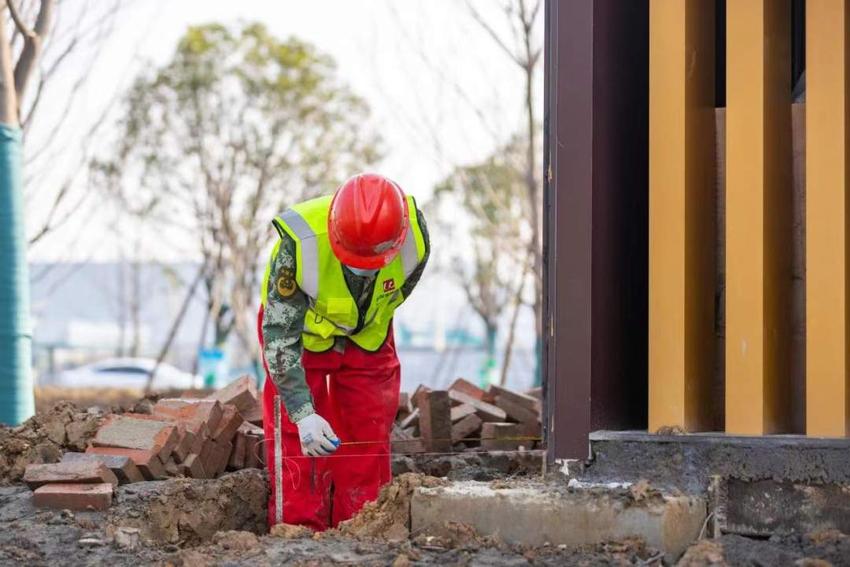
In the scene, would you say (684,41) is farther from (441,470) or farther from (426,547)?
(441,470)

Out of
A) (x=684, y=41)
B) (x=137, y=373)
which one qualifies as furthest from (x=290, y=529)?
(x=137, y=373)

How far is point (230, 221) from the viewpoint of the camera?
18.3 m

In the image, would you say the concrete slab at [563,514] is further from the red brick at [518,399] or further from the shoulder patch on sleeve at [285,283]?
the red brick at [518,399]

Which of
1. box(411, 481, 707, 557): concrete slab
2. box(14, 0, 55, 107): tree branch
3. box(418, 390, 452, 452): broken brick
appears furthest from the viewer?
box(14, 0, 55, 107): tree branch

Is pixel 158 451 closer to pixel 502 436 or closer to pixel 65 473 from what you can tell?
pixel 65 473

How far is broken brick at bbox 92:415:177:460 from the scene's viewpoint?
6098 mm

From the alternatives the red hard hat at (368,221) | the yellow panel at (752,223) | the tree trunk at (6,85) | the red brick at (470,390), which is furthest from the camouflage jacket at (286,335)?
Result: the tree trunk at (6,85)

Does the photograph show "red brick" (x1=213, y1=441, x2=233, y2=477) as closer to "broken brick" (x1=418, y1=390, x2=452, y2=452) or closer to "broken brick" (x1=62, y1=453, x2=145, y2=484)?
"broken brick" (x1=62, y1=453, x2=145, y2=484)

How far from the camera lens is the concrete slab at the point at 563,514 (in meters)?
4.08

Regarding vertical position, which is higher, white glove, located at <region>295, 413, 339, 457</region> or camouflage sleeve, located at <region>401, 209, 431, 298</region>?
camouflage sleeve, located at <region>401, 209, 431, 298</region>

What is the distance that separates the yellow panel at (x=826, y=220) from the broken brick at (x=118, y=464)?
131 inches

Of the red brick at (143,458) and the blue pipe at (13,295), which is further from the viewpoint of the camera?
the blue pipe at (13,295)

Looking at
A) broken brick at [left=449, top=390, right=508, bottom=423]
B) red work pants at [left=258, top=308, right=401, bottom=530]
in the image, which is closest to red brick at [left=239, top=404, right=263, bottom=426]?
red work pants at [left=258, top=308, right=401, bottom=530]

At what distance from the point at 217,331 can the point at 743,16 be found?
15.5 m
